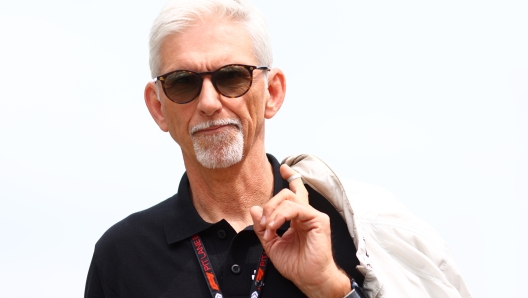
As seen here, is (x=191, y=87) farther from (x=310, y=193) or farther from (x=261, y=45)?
(x=310, y=193)

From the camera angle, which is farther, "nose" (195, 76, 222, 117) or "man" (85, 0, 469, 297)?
"nose" (195, 76, 222, 117)

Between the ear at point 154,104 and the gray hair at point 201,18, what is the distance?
0.18 m

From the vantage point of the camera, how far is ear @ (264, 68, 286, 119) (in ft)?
20.1

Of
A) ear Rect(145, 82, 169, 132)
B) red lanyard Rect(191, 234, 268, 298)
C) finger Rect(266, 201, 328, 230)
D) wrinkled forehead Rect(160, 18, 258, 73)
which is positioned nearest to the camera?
finger Rect(266, 201, 328, 230)

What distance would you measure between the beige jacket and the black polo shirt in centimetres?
16

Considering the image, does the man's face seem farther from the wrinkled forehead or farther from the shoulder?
the shoulder

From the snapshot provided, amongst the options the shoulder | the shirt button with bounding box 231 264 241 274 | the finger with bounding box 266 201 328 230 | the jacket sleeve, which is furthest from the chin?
the jacket sleeve

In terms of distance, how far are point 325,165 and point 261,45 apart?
0.88m

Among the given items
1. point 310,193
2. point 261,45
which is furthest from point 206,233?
point 261,45

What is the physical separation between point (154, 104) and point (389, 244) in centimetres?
186

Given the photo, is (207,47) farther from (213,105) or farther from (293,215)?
(293,215)

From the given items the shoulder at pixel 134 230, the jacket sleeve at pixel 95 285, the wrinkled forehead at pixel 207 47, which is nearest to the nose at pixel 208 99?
the wrinkled forehead at pixel 207 47

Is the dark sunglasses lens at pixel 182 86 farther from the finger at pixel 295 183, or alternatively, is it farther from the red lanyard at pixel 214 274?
the red lanyard at pixel 214 274

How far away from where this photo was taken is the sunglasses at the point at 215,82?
18.7ft
